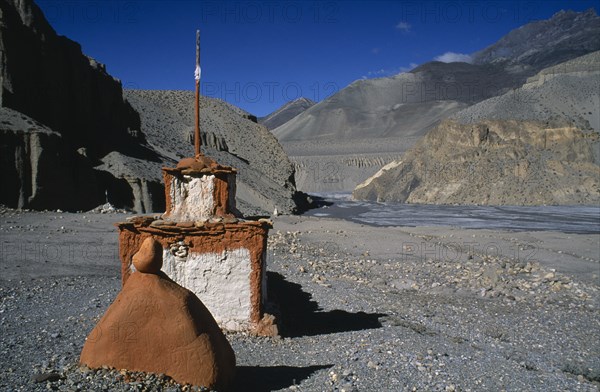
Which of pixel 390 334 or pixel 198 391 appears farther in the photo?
pixel 390 334

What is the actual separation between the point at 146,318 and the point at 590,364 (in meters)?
8.10

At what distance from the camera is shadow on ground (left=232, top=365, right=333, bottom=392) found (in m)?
5.79

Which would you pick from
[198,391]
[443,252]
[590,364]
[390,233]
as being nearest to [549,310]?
[590,364]

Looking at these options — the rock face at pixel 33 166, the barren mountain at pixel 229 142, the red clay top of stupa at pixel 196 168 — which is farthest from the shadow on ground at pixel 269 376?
the barren mountain at pixel 229 142

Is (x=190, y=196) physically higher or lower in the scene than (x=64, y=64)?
lower

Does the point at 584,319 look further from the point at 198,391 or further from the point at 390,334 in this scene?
the point at 198,391

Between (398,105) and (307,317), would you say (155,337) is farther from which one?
(398,105)

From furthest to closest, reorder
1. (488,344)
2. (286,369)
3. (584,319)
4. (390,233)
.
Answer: (390,233) < (584,319) < (488,344) < (286,369)

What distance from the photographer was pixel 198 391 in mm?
4762

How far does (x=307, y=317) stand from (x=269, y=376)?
154 inches

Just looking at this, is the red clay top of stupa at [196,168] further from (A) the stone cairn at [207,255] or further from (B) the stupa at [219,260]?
(B) the stupa at [219,260]

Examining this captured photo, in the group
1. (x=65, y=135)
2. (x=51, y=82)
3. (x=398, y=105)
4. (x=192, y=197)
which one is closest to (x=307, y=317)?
(x=192, y=197)

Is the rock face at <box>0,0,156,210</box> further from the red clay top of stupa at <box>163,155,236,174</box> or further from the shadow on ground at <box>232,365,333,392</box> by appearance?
the shadow on ground at <box>232,365,333,392</box>

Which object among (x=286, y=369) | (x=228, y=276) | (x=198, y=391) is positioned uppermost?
(x=228, y=276)
